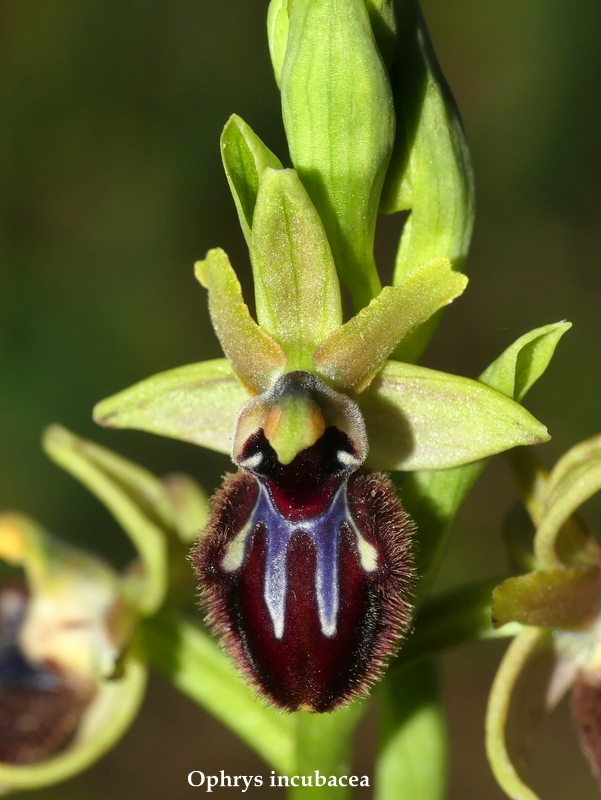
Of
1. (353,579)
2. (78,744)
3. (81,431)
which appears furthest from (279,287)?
(81,431)

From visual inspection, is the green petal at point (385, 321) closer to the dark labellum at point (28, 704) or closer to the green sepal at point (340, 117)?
the green sepal at point (340, 117)

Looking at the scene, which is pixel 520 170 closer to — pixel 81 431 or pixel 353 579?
pixel 81 431

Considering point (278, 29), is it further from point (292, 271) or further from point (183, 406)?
point (183, 406)

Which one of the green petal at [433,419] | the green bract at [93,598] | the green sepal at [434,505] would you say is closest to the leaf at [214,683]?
the green bract at [93,598]

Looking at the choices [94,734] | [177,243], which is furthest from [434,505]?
[177,243]

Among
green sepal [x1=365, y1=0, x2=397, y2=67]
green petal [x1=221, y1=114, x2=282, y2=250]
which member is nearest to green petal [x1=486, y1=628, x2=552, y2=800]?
green petal [x1=221, y1=114, x2=282, y2=250]

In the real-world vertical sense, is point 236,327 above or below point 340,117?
below
